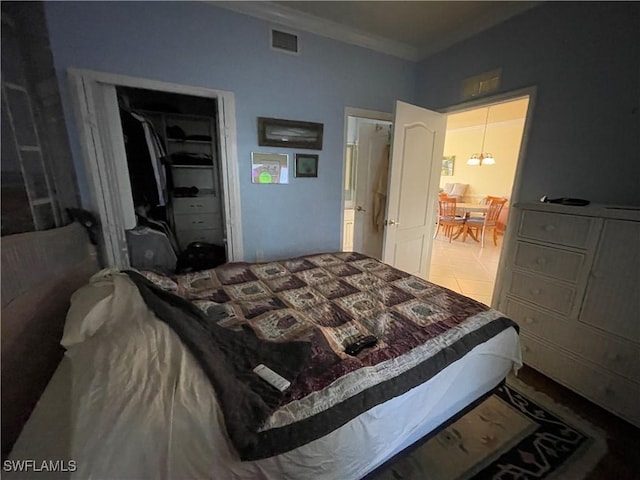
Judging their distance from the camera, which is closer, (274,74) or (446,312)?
(446,312)

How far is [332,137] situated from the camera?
2656 millimetres

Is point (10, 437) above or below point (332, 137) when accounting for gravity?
below

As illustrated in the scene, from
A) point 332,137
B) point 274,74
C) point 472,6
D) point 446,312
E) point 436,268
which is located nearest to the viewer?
point 446,312

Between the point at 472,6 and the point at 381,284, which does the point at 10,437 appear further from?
the point at 472,6

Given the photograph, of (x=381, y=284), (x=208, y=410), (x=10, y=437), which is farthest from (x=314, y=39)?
(x=10, y=437)

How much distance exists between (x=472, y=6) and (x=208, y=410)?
311 centimetres

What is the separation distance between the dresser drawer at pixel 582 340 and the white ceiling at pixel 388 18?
7.46 feet

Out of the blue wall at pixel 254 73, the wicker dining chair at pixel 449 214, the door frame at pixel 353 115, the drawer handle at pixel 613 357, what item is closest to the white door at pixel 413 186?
the door frame at pixel 353 115

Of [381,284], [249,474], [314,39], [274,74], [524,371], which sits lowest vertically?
[524,371]

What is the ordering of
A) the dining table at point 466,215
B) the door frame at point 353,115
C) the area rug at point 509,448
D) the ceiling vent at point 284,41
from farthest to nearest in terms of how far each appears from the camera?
1. the dining table at point 466,215
2. the door frame at point 353,115
3. the ceiling vent at point 284,41
4. the area rug at point 509,448

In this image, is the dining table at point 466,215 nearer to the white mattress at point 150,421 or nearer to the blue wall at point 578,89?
the blue wall at point 578,89

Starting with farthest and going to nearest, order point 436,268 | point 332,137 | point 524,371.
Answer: point 436,268 < point 332,137 < point 524,371

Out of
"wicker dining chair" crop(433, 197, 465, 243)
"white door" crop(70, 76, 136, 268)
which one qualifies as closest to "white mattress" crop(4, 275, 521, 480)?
"white door" crop(70, 76, 136, 268)

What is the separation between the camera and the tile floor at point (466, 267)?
127 inches
